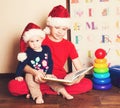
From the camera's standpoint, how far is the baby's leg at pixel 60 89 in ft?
5.85

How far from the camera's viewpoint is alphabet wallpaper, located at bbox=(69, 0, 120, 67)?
6.75 feet

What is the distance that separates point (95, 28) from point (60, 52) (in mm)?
340

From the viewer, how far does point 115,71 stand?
1.98 m

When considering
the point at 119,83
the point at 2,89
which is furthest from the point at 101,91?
the point at 2,89

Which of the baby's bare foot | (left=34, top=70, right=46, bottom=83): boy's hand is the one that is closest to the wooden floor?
the baby's bare foot

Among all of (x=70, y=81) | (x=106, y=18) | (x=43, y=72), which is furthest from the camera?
(x=106, y=18)

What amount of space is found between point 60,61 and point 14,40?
1.40 feet

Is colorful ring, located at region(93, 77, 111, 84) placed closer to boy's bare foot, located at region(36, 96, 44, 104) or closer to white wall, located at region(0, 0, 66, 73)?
boy's bare foot, located at region(36, 96, 44, 104)

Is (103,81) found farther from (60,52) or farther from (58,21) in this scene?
(58,21)

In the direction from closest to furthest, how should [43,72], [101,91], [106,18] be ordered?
[43,72], [101,91], [106,18]

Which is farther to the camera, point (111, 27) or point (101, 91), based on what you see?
point (111, 27)

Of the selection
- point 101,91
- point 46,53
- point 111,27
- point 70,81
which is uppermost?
point 111,27

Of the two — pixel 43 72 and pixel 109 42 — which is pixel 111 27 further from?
pixel 43 72

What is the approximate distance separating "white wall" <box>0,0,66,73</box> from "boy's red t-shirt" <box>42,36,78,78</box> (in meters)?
0.26
